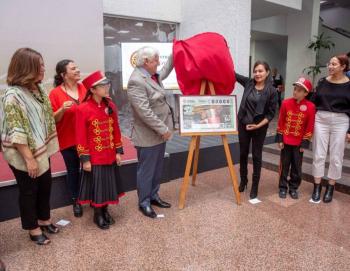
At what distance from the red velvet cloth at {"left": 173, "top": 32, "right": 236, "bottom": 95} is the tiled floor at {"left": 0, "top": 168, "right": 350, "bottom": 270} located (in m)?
1.19

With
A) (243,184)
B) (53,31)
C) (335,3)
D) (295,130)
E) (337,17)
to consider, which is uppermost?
(335,3)

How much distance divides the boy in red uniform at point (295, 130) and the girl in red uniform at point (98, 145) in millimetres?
1628

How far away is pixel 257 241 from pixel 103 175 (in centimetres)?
124

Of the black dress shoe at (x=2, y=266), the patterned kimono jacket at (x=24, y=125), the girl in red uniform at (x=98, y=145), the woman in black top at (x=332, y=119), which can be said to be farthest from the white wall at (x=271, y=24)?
the black dress shoe at (x=2, y=266)

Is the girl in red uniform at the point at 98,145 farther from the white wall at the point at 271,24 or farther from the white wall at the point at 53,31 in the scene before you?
the white wall at the point at 271,24

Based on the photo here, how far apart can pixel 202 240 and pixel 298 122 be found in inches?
57.7

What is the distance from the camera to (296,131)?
2797 millimetres

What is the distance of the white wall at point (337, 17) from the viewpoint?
32.1 ft

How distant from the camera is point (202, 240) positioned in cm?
214

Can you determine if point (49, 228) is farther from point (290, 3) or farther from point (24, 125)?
point (290, 3)

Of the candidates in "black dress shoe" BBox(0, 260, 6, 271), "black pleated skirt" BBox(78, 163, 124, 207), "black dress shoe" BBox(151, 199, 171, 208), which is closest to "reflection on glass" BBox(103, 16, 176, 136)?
"black dress shoe" BBox(151, 199, 171, 208)

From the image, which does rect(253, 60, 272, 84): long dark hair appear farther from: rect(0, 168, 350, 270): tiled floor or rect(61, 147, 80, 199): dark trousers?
rect(61, 147, 80, 199): dark trousers

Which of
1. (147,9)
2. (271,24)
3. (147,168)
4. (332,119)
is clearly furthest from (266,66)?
(271,24)

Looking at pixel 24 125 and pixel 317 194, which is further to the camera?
pixel 317 194
